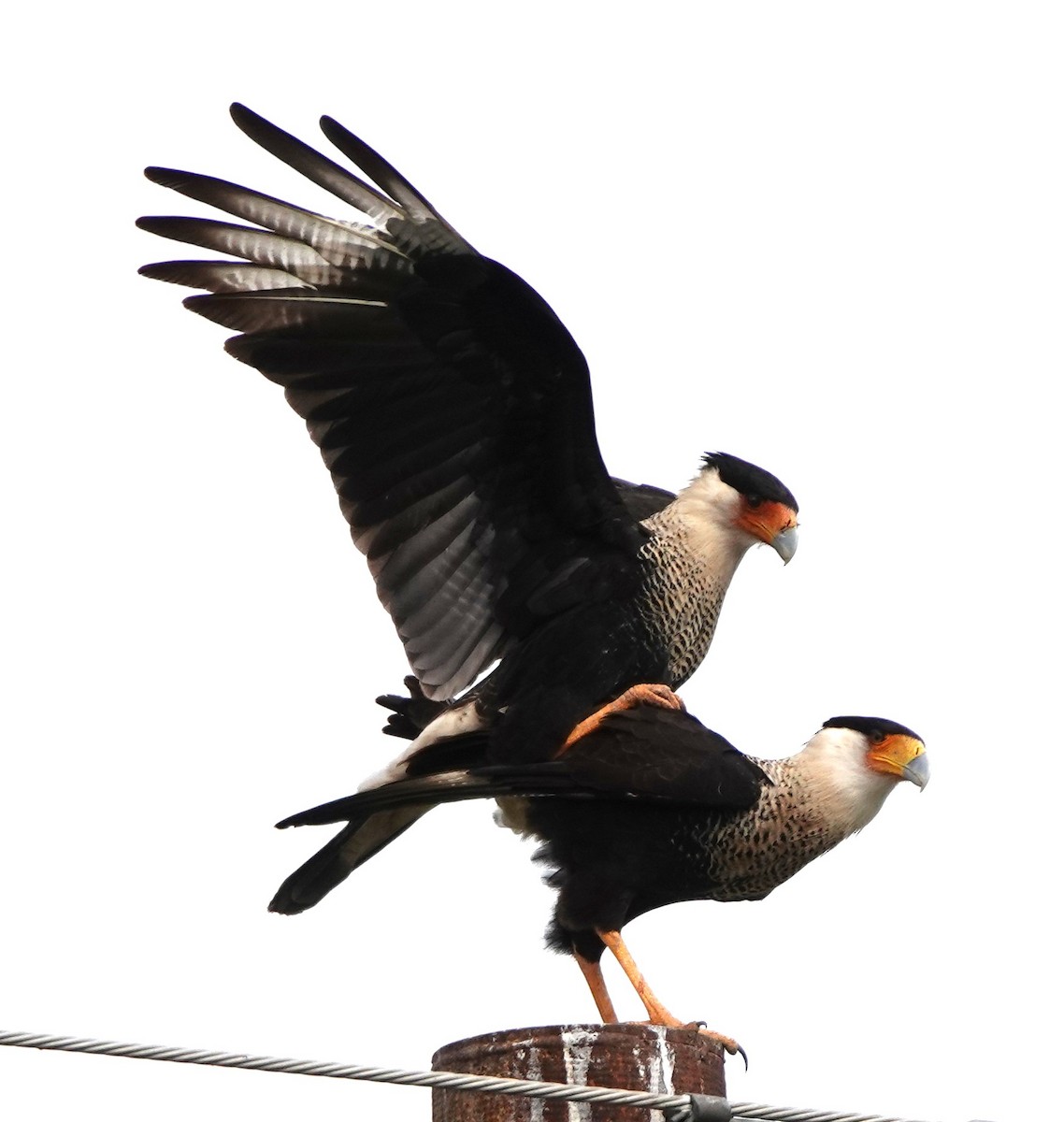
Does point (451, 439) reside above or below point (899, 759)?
above

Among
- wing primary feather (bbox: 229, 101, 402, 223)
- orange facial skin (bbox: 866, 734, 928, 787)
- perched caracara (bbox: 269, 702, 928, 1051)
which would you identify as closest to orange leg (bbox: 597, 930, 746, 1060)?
perched caracara (bbox: 269, 702, 928, 1051)

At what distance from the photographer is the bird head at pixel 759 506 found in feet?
18.8

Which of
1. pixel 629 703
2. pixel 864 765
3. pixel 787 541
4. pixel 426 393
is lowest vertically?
pixel 864 765

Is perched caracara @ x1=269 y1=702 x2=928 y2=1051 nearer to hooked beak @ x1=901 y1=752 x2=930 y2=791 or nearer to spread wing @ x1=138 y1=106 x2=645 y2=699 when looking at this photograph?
hooked beak @ x1=901 y1=752 x2=930 y2=791

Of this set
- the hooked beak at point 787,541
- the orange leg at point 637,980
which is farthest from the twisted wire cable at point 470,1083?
the hooked beak at point 787,541

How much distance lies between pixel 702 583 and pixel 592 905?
1.05 m

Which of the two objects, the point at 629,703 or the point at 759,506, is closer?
the point at 629,703

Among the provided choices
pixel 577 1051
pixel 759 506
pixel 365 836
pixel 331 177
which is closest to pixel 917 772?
pixel 759 506

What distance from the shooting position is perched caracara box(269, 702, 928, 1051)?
520 cm

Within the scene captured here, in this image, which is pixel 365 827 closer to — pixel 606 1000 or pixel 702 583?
pixel 606 1000

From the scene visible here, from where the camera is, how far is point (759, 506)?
575 cm

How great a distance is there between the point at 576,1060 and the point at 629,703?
5.53 ft

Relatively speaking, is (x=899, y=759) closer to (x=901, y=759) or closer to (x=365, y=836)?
(x=901, y=759)

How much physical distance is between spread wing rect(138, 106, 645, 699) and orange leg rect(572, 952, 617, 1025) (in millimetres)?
883
